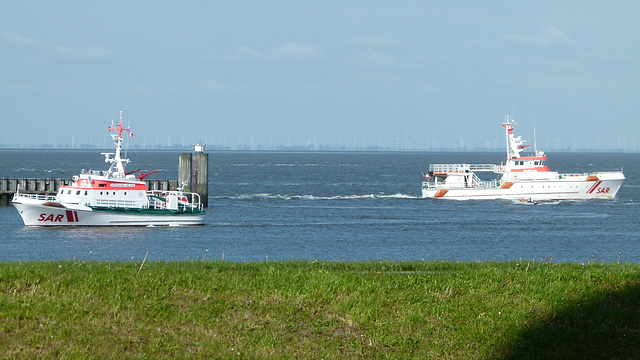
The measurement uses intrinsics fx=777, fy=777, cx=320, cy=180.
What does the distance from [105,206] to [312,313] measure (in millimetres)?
39575

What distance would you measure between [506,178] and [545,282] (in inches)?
2602

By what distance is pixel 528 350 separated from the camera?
13.1m

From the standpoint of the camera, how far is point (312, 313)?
14109 millimetres

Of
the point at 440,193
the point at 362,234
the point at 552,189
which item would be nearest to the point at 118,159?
the point at 362,234

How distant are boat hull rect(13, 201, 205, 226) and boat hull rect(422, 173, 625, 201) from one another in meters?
38.6

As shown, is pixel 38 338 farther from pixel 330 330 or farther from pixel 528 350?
pixel 528 350

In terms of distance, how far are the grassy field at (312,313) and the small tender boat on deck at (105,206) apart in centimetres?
3541

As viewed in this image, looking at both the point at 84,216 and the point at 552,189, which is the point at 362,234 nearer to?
the point at 84,216

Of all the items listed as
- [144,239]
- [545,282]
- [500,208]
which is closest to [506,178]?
[500,208]

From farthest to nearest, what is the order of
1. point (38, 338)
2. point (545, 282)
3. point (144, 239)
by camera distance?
point (144, 239) → point (545, 282) → point (38, 338)

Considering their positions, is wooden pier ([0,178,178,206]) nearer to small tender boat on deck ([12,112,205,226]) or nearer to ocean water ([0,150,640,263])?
ocean water ([0,150,640,263])

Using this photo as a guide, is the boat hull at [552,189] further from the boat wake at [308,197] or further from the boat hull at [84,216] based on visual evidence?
the boat hull at [84,216]

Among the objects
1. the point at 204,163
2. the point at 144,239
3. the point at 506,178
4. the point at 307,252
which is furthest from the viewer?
the point at 506,178

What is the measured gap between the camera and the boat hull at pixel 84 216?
50.0 metres
